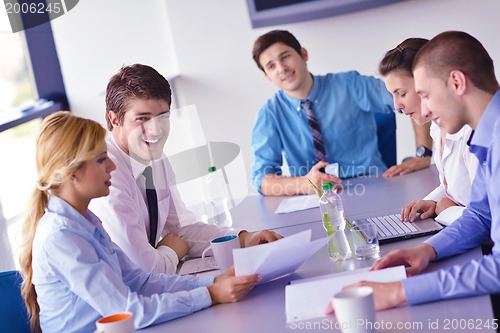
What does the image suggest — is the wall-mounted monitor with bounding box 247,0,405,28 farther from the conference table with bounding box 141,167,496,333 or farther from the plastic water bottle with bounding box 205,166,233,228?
the conference table with bounding box 141,167,496,333

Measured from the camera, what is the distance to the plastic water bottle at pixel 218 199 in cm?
281

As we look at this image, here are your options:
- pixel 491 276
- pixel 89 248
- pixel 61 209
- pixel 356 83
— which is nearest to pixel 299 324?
pixel 491 276

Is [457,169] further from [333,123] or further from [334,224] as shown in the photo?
[333,123]

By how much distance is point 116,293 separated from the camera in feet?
5.34

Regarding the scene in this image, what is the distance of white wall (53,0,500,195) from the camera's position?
4.42m

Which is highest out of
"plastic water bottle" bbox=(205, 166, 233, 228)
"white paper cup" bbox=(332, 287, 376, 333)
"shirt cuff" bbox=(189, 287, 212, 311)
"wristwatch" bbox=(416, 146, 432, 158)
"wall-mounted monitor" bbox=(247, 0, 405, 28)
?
"wall-mounted monitor" bbox=(247, 0, 405, 28)

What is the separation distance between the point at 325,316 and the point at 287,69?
206cm

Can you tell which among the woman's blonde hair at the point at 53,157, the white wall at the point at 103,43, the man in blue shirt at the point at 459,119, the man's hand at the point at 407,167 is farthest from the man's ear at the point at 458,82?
the white wall at the point at 103,43

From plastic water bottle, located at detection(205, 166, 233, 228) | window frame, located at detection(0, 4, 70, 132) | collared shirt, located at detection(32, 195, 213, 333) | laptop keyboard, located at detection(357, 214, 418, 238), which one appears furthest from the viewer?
window frame, located at detection(0, 4, 70, 132)

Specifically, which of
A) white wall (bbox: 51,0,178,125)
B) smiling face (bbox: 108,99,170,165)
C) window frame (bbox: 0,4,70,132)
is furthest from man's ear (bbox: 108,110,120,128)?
white wall (bbox: 51,0,178,125)

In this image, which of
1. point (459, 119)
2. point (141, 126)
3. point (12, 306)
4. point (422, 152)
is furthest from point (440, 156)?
point (12, 306)

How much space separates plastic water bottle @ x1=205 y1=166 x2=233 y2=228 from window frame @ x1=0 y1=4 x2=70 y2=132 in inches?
41.2

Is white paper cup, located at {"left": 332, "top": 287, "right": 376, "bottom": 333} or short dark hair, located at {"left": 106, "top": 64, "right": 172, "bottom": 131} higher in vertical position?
short dark hair, located at {"left": 106, "top": 64, "right": 172, "bottom": 131}

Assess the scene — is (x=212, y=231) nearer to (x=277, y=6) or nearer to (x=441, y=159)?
(x=441, y=159)
